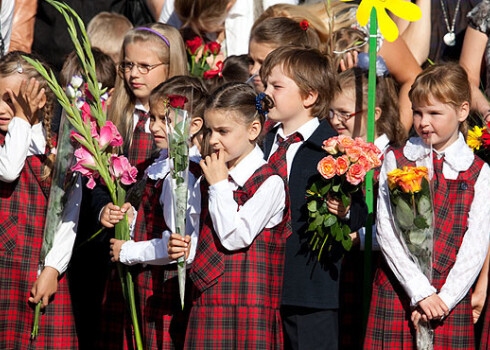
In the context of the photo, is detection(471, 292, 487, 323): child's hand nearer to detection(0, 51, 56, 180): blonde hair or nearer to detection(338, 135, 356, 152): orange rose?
detection(338, 135, 356, 152): orange rose

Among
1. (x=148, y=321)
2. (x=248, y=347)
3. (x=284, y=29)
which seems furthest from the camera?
(x=284, y=29)

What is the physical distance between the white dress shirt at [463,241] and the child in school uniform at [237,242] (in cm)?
53

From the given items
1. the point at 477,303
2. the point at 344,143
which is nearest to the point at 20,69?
the point at 344,143

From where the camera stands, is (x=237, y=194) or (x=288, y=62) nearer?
(x=237, y=194)

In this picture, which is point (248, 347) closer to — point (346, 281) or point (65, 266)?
point (346, 281)

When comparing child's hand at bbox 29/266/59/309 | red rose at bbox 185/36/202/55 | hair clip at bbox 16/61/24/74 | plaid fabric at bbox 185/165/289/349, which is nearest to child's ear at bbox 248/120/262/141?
plaid fabric at bbox 185/165/289/349

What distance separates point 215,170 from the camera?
3.90 metres

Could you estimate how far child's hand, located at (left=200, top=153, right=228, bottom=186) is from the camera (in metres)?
3.89

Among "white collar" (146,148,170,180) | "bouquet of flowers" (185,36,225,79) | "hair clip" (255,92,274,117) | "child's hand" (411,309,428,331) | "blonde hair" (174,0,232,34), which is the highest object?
"blonde hair" (174,0,232,34)

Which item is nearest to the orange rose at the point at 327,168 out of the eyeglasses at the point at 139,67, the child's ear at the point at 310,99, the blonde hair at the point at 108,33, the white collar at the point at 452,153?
the white collar at the point at 452,153

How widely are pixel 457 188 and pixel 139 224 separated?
66.6 inches

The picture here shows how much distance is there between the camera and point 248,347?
3.92 meters

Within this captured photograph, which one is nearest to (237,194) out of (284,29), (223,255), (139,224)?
(223,255)

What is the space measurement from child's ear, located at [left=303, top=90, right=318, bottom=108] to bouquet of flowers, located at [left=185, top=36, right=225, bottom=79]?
144cm
